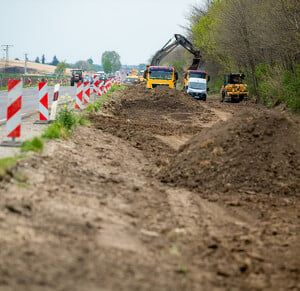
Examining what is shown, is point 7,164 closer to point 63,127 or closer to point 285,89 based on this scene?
point 63,127

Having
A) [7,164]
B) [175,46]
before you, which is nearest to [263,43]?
[175,46]

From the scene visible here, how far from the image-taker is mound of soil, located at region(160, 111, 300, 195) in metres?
9.65

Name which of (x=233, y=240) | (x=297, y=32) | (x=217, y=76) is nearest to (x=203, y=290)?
(x=233, y=240)

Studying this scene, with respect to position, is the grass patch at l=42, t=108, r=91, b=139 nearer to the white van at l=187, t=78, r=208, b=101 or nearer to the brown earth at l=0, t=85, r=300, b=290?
the brown earth at l=0, t=85, r=300, b=290

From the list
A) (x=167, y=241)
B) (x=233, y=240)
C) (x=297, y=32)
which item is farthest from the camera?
(x=297, y=32)

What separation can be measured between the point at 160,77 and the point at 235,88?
20.6ft

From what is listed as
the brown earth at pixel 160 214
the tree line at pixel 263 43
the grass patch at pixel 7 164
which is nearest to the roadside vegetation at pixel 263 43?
the tree line at pixel 263 43

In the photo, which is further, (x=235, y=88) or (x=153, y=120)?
(x=235, y=88)

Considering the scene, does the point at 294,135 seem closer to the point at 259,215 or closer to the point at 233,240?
the point at 259,215

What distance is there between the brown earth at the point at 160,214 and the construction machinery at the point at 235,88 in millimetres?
30122

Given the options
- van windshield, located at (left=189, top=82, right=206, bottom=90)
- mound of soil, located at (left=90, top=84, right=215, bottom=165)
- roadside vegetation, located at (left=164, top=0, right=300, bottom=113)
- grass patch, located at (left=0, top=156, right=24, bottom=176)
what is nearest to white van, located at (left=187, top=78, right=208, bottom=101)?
van windshield, located at (left=189, top=82, right=206, bottom=90)

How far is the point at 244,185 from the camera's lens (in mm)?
9570

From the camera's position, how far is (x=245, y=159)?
1009cm

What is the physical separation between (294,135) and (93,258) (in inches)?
282
